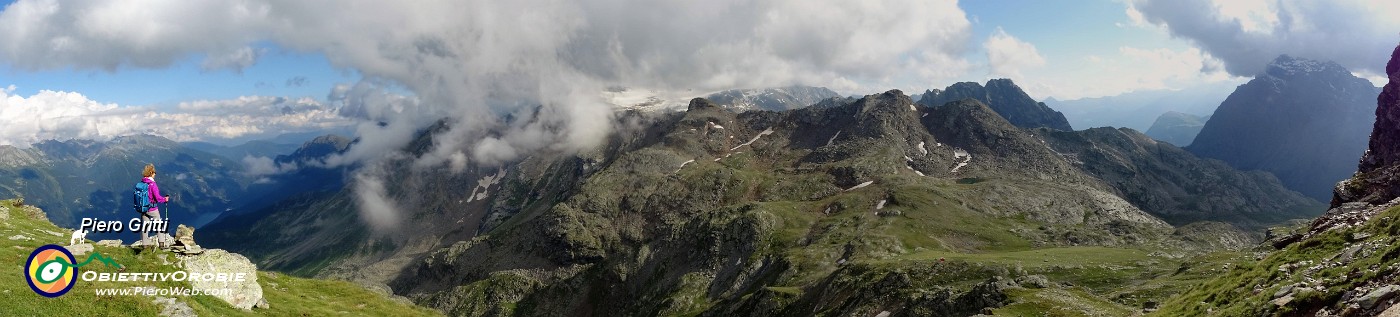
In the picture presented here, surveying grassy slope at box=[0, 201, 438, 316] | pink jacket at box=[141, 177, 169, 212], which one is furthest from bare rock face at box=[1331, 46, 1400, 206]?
pink jacket at box=[141, 177, 169, 212]

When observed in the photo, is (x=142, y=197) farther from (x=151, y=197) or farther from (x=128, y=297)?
(x=128, y=297)

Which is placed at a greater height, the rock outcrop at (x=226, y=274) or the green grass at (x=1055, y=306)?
the rock outcrop at (x=226, y=274)

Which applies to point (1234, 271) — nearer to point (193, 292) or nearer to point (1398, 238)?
point (1398, 238)

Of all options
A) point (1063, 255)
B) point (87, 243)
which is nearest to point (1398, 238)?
point (87, 243)

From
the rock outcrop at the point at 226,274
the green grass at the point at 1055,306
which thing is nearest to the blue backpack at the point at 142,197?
the rock outcrop at the point at 226,274

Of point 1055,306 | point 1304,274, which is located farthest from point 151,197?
point 1055,306

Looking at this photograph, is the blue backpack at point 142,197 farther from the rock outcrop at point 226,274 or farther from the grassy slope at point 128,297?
the rock outcrop at point 226,274
